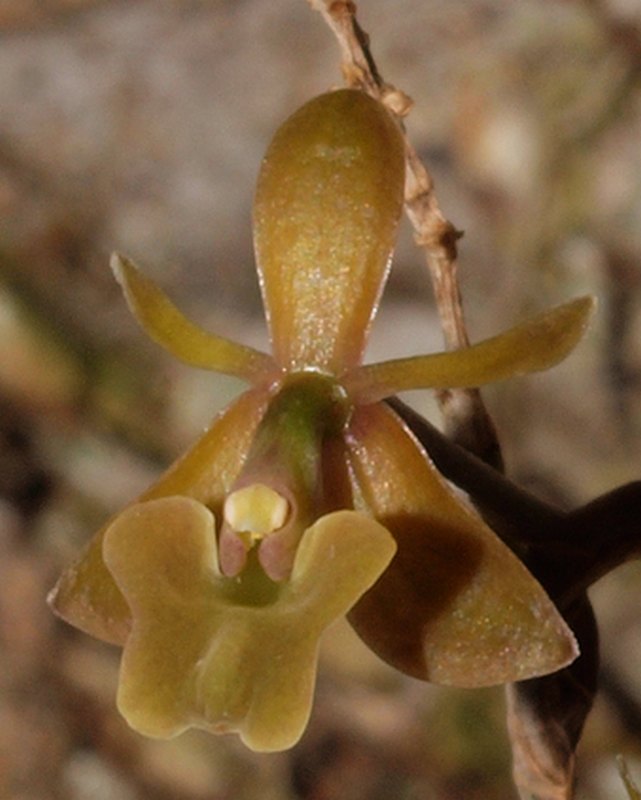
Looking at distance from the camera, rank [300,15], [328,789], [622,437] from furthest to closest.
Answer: [300,15], [622,437], [328,789]

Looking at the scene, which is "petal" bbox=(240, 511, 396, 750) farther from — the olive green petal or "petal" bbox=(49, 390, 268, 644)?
"petal" bbox=(49, 390, 268, 644)

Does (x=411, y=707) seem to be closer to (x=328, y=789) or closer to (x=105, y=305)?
(x=328, y=789)

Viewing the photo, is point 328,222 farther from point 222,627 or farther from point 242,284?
point 242,284

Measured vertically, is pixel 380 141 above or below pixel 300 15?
above

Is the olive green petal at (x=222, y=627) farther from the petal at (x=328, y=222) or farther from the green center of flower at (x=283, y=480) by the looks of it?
the petal at (x=328, y=222)

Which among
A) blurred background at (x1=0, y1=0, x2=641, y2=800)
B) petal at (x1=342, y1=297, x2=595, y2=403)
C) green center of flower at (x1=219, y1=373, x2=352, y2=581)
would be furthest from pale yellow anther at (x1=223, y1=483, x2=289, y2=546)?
blurred background at (x1=0, y1=0, x2=641, y2=800)

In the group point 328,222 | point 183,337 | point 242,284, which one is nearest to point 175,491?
point 183,337

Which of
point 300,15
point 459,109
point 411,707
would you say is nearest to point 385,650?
point 411,707
